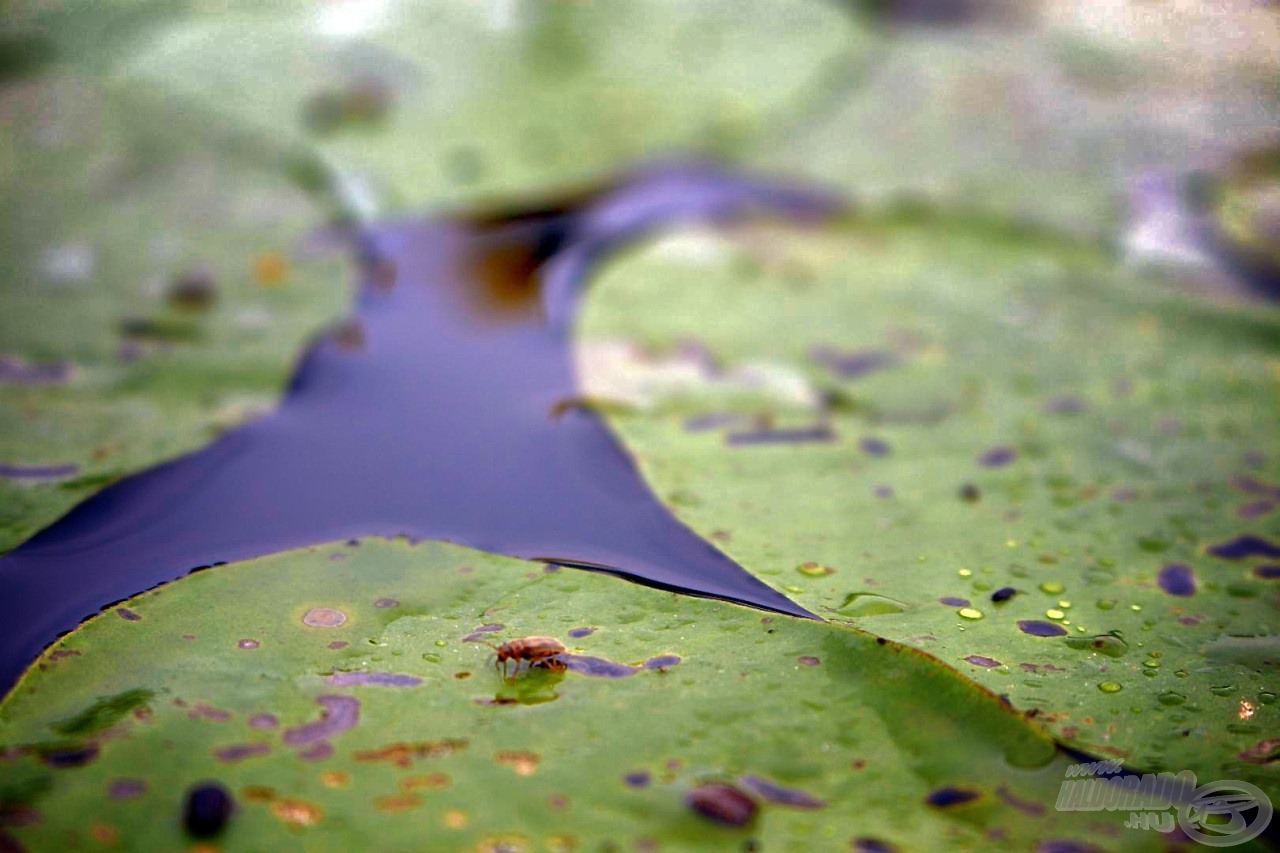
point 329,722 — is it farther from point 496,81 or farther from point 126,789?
point 496,81

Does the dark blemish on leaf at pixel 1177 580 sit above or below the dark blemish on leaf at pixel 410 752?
below

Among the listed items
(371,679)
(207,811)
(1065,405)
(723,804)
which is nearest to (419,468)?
(371,679)

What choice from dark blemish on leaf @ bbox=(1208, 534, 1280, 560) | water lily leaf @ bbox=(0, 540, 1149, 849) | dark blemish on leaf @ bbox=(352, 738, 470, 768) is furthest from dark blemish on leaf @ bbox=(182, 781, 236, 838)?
dark blemish on leaf @ bbox=(1208, 534, 1280, 560)

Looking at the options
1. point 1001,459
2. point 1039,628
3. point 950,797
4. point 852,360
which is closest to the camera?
point 950,797

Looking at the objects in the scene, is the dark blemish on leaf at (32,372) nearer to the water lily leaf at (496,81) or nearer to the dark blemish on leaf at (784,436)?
the water lily leaf at (496,81)

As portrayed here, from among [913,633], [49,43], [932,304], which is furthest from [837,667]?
[49,43]

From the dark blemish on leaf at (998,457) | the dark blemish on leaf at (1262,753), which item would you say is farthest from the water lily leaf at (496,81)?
the dark blemish on leaf at (1262,753)

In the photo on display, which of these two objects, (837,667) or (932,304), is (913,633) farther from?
(932,304)
